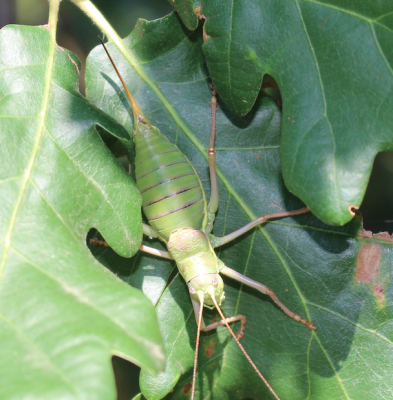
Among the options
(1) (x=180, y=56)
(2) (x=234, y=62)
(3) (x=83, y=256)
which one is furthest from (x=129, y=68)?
(3) (x=83, y=256)

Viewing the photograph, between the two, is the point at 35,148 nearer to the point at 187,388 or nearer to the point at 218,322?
the point at 218,322

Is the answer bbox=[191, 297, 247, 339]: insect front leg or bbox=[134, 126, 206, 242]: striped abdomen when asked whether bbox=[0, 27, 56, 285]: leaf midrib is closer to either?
bbox=[134, 126, 206, 242]: striped abdomen

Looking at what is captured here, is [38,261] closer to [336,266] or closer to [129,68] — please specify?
[129,68]

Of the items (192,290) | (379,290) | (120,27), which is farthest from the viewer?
(120,27)

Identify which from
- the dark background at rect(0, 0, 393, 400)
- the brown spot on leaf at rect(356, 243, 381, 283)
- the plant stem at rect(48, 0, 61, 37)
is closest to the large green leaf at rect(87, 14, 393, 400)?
the brown spot on leaf at rect(356, 243, 381, 283)

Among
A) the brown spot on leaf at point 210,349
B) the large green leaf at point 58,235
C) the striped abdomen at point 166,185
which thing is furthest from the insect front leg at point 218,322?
the large green leaf at point 58,235

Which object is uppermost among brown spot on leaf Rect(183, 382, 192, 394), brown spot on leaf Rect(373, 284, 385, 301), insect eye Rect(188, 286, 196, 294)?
brown spot on leaf Rect(373, 284, 385, 301)

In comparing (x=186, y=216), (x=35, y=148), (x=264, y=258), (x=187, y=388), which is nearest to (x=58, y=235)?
(x=35, y=148)

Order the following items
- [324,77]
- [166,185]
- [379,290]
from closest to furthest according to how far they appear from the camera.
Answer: [324,77]
[379,290]
[166,185]

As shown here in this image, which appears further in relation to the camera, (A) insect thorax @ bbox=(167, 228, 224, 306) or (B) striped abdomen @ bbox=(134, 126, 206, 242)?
(A) insect thorax @ bbox=(167, 228, 224, 306)
